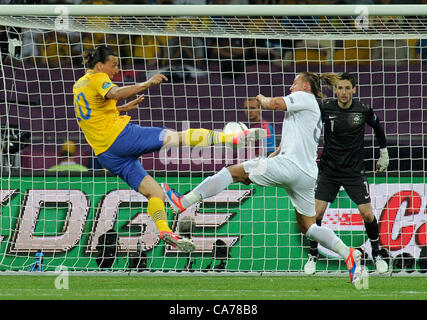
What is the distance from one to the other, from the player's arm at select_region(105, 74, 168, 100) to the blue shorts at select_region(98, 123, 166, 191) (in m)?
0.44

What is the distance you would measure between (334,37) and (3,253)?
4915 mm

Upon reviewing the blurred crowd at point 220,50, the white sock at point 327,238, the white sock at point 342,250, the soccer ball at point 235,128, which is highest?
the blurred crowd at point 220,50

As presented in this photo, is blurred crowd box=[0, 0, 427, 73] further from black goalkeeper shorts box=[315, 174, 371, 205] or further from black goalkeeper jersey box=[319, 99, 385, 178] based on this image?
black goalkeeper shorts box=[315, 174, 371, 205]

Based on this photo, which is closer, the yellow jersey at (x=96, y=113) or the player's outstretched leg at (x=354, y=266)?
the player's outstretched leg at (x=354, y=266)

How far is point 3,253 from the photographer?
10688mm

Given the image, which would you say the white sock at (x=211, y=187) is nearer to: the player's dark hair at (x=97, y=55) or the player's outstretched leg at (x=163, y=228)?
the player's outstretched leg at (x=163, y=228)

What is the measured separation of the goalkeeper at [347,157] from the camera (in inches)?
391

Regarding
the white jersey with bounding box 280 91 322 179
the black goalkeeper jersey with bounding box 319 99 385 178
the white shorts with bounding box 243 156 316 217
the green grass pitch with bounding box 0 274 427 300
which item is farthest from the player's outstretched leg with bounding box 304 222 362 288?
the black goalkeeper jersey with bounding box 319 99 385 178

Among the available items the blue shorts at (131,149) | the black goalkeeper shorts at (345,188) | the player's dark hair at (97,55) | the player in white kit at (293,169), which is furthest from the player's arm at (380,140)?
the player's dark hair at (97,55)

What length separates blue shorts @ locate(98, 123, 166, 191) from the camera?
28.2 feet

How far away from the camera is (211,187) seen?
27.3 feet

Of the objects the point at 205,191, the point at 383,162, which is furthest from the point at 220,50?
the point at 205,191

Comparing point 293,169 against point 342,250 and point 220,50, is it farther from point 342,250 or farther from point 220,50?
point 220,50

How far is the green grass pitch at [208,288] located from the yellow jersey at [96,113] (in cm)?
151
